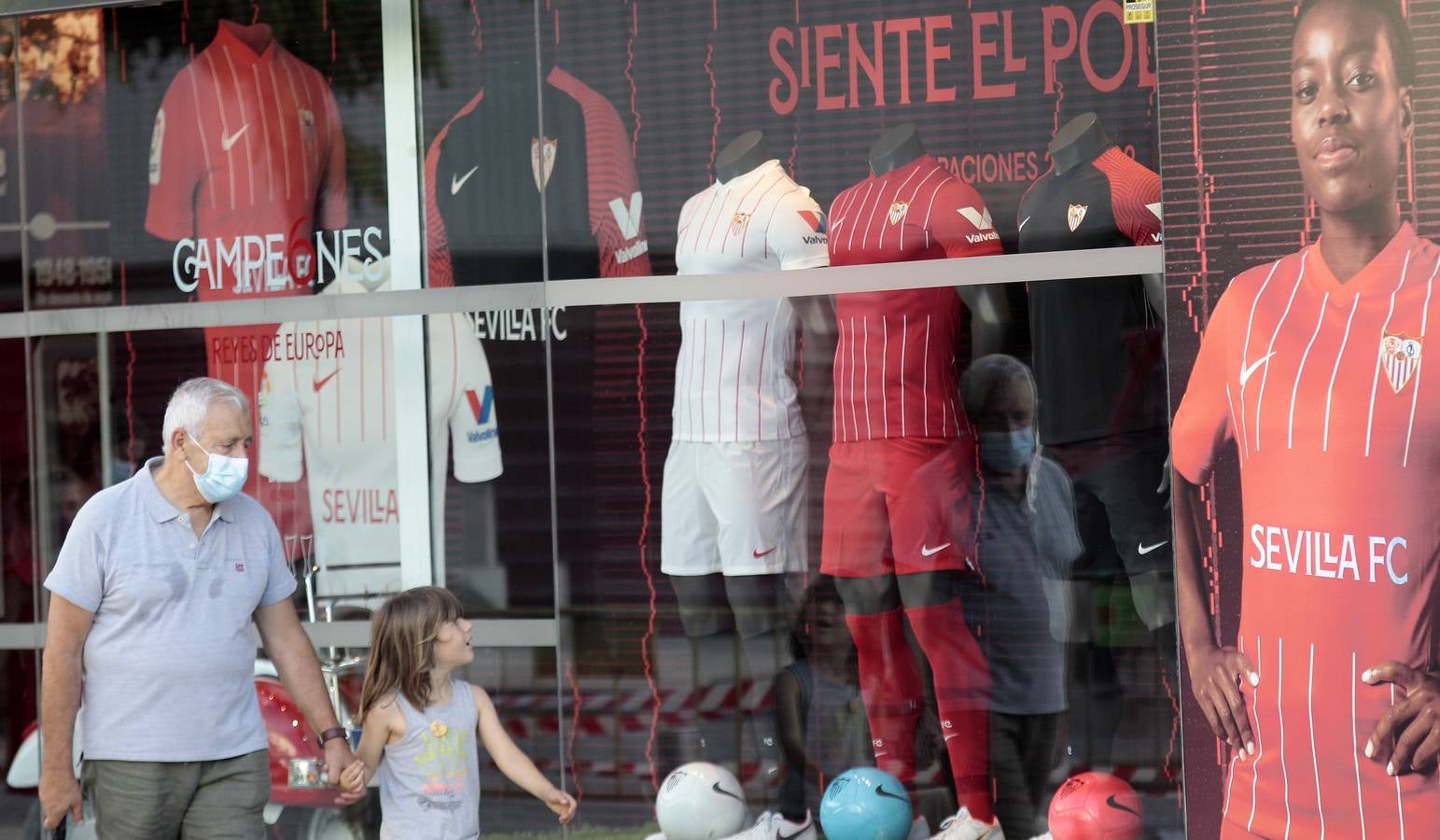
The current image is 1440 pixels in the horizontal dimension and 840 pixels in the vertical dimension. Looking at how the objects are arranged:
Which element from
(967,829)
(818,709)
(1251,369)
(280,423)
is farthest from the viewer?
(280,423)

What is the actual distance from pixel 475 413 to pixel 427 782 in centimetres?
165

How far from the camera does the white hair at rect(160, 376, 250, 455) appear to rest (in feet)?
12.5

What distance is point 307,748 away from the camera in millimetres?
5516

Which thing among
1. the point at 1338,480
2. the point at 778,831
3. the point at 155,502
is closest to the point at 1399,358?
the point at 1338,480

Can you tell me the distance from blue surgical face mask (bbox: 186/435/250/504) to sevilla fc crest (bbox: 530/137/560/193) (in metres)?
1.72

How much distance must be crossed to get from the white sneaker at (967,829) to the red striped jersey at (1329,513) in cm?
80

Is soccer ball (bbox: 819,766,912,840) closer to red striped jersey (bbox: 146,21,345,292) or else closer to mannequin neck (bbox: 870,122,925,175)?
mannequin neck (bbox: 870,122,925,175)

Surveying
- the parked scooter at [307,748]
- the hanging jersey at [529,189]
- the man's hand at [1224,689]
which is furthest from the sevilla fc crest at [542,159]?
the man's hand at [1224,689]

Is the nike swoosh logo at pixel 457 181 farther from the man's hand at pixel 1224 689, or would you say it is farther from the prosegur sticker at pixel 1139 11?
the man's hand at pixel 1224 689

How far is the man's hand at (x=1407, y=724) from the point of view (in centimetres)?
394

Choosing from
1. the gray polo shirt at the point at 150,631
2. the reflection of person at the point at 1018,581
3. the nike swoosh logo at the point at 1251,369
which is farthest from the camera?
the reflection of person at the point at 1018,581

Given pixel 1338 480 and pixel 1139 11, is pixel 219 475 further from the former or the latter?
pixel 1139 11

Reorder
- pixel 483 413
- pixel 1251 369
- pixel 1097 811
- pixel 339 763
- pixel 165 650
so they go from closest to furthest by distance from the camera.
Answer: pixel 165 650
pixel 339 763
pixel 1251 369
pixel 1097 811
pixel 483 413

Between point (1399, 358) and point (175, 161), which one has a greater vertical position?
point (175, 161)
